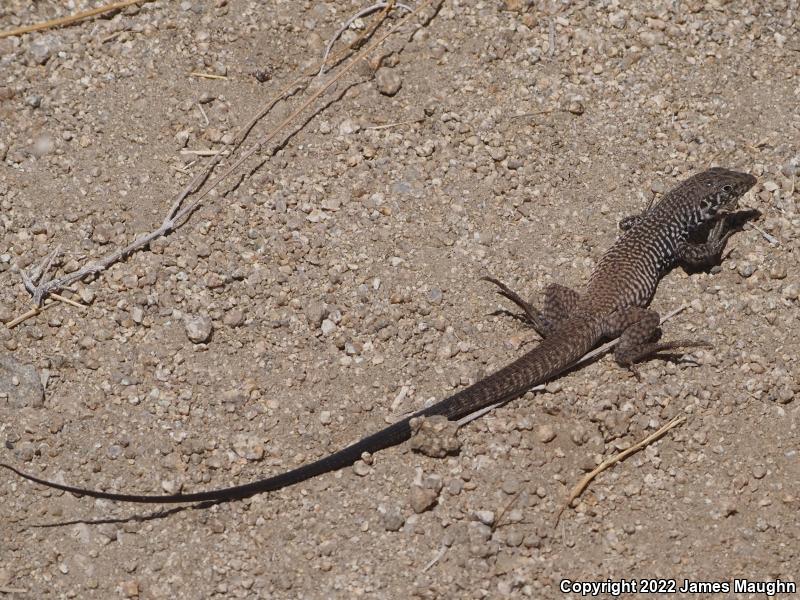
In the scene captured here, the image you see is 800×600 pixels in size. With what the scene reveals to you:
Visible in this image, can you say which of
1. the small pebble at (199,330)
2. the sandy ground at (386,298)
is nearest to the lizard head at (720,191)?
the sandy ground at (386,298)

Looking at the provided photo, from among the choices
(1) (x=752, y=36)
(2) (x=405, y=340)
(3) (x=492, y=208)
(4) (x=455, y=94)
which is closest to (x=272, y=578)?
(2) (x=405, y=340)

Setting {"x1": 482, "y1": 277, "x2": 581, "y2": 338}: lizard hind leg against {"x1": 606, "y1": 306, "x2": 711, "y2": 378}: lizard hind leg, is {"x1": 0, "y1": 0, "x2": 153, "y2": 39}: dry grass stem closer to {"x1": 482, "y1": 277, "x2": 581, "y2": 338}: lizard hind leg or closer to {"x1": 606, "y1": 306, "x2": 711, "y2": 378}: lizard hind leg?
{"x1": 482, "y1": 277, "x2": 581, "y2": 338}: lizard hind leg

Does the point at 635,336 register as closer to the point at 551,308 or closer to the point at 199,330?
the point at 551,308

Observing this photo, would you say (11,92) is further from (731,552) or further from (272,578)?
(731,552)

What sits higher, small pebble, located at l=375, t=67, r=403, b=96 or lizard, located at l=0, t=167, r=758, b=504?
small pebble, located at l=375, t=67, r=403, b=96

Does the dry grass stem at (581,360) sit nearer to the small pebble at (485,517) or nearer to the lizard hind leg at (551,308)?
the lizard hind leg at (551,308)

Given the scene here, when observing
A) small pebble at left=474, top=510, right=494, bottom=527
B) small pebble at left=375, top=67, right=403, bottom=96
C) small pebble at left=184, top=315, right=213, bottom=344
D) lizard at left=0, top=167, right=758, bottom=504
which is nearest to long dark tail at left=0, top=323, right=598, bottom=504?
lizard at left=0, top=167, right=758, bottom=504
